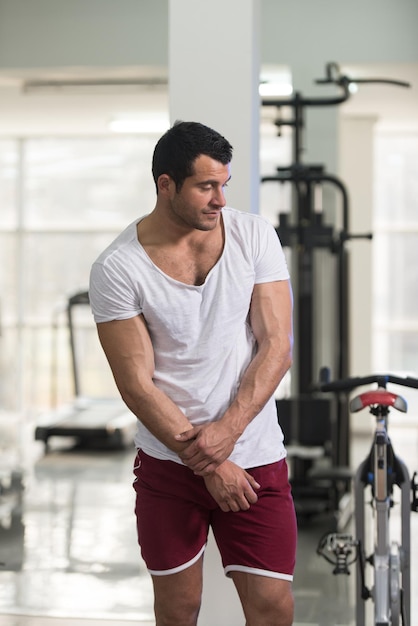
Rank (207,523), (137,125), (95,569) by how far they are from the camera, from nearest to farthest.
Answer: (207,523) < (95,569) < (137,125)

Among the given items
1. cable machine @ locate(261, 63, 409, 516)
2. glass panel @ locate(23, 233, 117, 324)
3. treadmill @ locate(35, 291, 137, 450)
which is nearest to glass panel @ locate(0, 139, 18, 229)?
glass panel @ locate(23, 233, 117, 324)

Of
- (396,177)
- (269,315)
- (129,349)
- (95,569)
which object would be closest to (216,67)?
(269,315)

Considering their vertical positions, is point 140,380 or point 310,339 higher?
point 140,380

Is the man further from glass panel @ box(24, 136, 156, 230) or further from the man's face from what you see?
glass panel @ box(24, 136, 156, 230)

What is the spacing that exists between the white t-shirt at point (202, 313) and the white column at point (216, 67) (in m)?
0.77

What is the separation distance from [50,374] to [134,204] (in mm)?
2030

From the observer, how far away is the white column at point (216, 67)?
284 cm

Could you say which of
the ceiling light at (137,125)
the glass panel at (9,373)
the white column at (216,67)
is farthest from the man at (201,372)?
the glass panel at (9,373)

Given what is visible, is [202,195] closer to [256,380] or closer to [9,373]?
[256,380]

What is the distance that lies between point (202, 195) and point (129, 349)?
1.26 ft

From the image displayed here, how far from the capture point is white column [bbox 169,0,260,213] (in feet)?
9.32

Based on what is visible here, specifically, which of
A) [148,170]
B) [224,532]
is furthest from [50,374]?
[224,532]

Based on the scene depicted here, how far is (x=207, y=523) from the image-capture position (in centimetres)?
221

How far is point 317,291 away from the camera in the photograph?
6.26 meters
